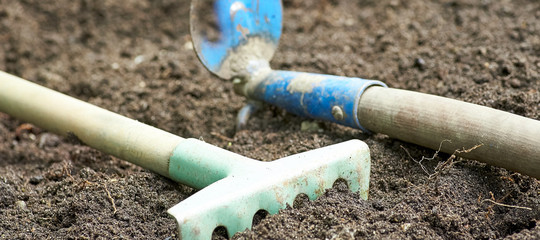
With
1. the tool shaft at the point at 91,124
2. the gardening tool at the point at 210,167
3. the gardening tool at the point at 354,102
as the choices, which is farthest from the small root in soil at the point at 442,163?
the tool shaft at the point at 91,124

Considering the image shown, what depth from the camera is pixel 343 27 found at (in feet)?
11.6

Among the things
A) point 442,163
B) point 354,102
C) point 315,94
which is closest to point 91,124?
point 315,94

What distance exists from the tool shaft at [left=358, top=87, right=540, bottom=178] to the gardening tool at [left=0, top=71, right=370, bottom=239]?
0.24m

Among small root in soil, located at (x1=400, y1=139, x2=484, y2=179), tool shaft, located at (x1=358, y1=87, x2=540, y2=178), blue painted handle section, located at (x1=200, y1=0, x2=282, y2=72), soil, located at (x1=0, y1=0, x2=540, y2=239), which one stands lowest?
soil, located at (x1=0, y1=0, x2=540, y2=239)

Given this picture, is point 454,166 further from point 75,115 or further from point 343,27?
point 343,27

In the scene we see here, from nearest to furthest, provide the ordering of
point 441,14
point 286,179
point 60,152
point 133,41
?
1. point 286,179
2. point 60,152
3. point 441,14
4. point 133,41

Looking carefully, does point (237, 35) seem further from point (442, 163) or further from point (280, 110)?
point (442, 163)

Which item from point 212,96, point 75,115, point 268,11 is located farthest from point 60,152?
point 268,11

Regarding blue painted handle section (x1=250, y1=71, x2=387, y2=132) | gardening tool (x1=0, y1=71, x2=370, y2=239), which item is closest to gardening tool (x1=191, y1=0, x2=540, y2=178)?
blue painted handle section (x1=250, y1=71, x2=387, y2=132)

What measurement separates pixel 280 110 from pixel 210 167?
0.80 meters

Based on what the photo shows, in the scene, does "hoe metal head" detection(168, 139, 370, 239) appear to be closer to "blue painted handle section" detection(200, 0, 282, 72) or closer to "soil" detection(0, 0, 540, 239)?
"soil" detection(0, 0, 540, 239)

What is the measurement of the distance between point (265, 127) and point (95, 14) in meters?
1.89

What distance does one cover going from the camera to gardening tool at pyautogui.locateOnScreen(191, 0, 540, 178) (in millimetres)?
1850

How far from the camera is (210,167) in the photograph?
1.95 metres
